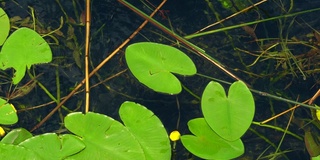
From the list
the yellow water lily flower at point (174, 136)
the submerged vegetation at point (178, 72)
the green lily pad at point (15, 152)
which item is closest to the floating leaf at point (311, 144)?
the submerged vegetation at point (178, 72)

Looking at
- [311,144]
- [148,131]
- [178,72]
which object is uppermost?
[178,72]

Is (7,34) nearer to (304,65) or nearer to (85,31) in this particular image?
(85,31)

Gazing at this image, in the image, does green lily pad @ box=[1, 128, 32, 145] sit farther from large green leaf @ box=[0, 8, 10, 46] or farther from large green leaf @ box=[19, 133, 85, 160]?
large green leaf @ box=[0, 8, 10, 46]

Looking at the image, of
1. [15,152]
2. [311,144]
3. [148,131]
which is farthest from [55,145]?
[311,144]

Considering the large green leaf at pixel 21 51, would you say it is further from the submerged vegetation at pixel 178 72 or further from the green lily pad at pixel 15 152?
the green lily pad at pixel 15 152

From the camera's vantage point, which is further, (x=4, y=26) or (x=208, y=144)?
(x=4, y=26)

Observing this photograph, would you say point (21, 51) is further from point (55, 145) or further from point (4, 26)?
point (55, 145)
